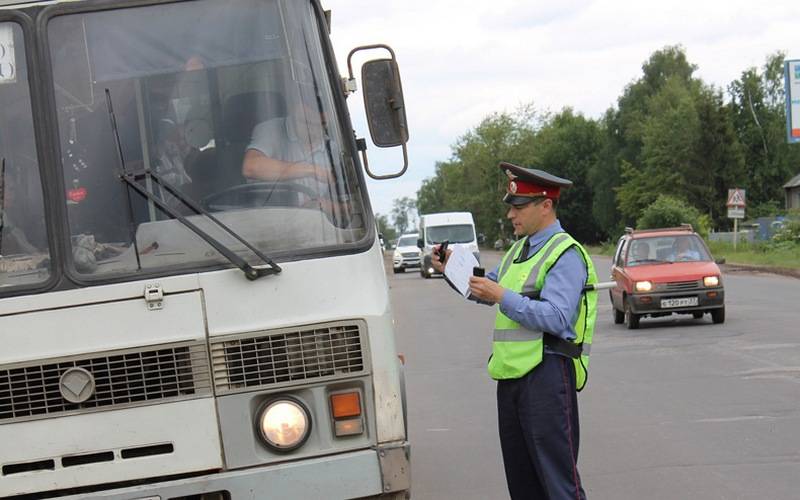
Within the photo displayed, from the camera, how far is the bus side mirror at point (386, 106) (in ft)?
19.5

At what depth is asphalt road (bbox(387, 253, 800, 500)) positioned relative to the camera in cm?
812

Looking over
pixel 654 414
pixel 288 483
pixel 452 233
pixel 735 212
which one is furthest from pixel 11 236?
pixel 735 212

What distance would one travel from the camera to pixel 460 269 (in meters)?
5.73

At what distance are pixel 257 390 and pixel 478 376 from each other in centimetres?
947

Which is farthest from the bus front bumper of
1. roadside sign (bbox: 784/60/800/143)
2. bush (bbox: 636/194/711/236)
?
bush (bbox: 636/194/711/236)

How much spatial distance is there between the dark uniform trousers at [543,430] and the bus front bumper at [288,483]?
0.76 metres

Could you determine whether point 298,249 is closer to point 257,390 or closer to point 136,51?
point 257,390

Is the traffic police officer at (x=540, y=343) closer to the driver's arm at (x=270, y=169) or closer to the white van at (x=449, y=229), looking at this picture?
the driver's arm at (x=270, y=169)

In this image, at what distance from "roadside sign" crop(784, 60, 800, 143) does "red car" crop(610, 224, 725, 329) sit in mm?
20851

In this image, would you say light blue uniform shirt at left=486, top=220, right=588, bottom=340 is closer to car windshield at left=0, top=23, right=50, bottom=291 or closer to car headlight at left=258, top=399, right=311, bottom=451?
car headlight at left=258, top=399, right=311, bottom=451

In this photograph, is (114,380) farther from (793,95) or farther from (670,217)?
(670,217)

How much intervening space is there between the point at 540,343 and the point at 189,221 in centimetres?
159

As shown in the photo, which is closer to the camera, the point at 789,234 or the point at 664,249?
the point at 664,249

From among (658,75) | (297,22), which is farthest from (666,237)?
(658,75)
